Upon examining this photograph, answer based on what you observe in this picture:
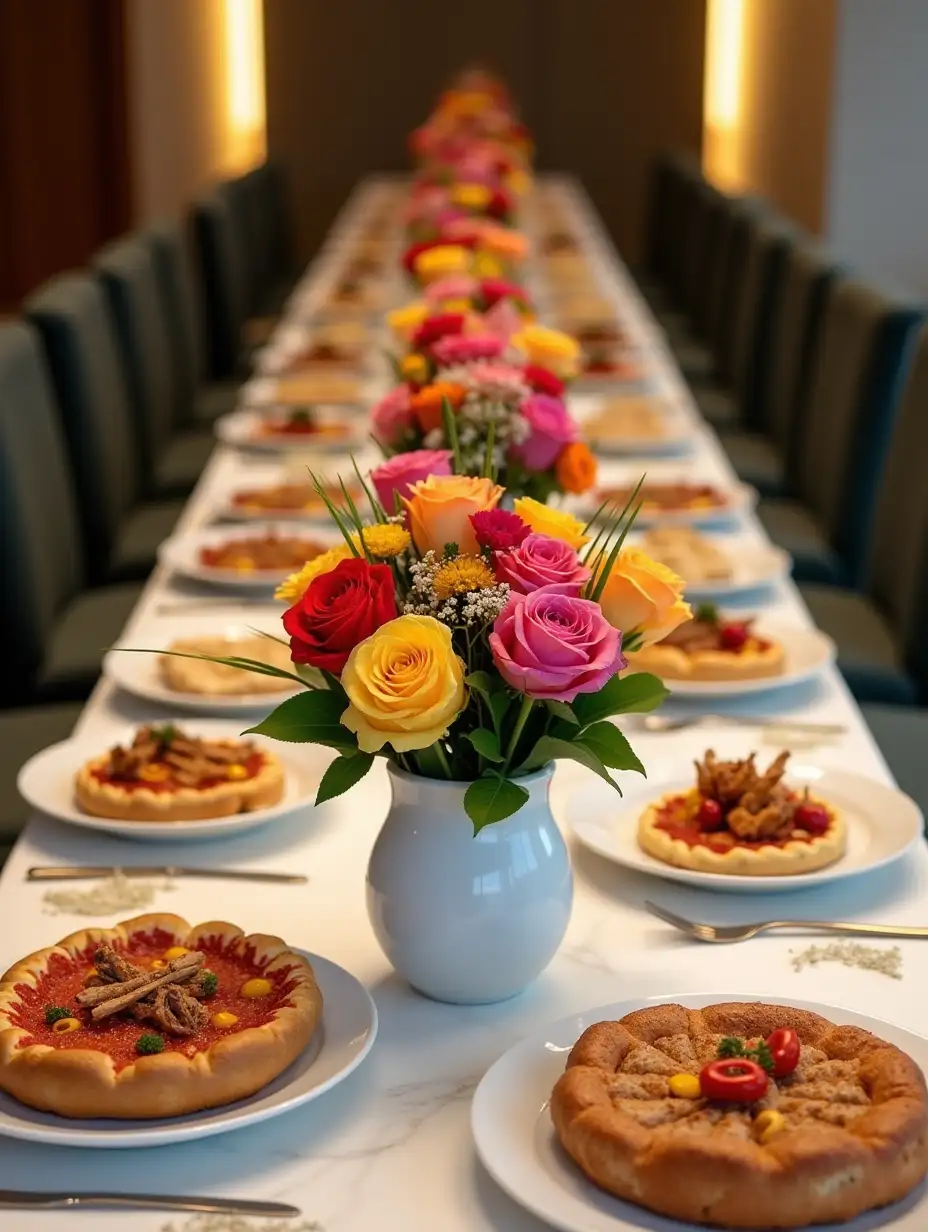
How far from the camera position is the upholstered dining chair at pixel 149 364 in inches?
161

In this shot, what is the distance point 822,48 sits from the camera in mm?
6461

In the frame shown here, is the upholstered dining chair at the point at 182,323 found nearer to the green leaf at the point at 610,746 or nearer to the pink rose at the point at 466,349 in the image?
A: the pink rose at the point at 466,349

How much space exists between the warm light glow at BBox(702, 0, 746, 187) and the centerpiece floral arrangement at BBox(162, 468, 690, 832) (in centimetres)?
831

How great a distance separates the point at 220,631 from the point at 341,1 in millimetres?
8337

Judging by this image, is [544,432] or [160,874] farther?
[544,432]

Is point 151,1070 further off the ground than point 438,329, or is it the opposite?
point 438,329

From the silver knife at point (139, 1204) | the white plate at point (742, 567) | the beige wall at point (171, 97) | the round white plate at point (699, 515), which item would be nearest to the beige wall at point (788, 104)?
the beige wall at point (171, 97)

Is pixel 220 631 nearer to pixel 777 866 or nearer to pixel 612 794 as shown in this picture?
pixel 612 794

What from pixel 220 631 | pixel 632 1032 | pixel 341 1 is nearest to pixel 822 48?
pixel 341 1

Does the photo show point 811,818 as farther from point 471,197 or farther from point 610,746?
point 471,197

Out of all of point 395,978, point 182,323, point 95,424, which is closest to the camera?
point 395,978

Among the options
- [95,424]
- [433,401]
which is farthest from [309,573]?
[95,424]

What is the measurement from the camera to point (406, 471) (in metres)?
1.58

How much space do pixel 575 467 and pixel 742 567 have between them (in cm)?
49
